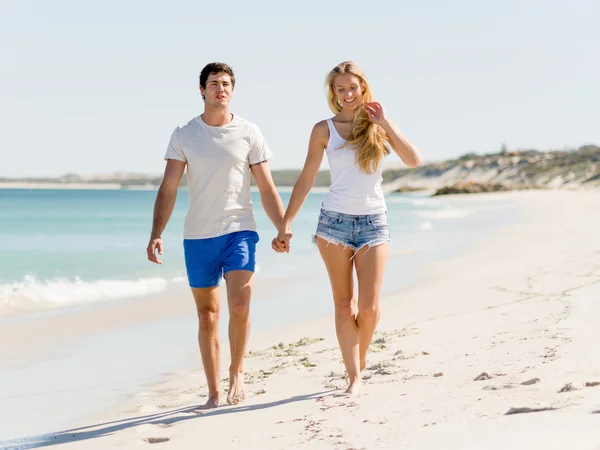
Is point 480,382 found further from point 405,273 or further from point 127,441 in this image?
point 405,273

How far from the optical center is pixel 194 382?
585cm

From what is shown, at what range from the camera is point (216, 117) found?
4832 mm

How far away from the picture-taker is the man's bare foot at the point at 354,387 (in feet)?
15.1

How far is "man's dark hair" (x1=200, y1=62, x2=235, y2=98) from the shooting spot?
482cm

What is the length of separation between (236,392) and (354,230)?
1205 millimetres

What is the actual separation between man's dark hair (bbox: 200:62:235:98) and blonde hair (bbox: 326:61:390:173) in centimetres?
60

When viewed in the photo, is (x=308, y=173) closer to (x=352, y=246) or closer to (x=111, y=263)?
(x=352, y=246)

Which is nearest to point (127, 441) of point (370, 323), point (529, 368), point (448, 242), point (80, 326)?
point (370, 323)

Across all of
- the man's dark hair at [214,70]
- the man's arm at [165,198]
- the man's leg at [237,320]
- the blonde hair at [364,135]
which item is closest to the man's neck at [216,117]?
the man's dark hair at [214,70]

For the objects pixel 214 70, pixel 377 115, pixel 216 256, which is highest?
pixel 214 70

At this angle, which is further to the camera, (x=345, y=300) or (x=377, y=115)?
(x=345, y=300)

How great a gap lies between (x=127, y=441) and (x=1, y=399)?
163 centimetres

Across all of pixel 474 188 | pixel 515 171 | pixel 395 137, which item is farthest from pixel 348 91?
pixel 515 171

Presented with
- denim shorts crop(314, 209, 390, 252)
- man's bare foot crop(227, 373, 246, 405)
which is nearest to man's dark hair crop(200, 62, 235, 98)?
denim shorts crop(314, 209, 390, 252)
